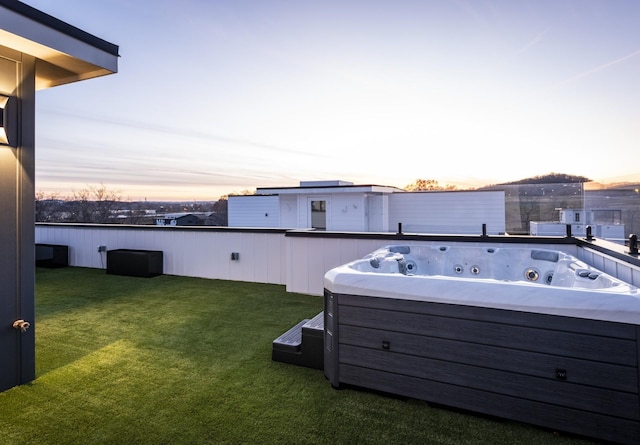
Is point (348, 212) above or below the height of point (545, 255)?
above

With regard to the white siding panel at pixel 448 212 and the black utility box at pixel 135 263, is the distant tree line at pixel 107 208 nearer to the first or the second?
the black utility box at pixel 135 263

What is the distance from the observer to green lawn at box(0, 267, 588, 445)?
1685 mm

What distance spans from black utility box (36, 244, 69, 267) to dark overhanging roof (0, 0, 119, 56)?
5.97 m

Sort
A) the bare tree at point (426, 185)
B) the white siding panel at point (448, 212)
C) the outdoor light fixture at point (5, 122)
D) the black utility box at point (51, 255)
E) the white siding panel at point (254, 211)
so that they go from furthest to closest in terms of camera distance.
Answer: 1. the bare tree at point (426, 185)
2. the white siding panel at point (254, 211)
3. the white siding panel at point (448, 212)
4. the black utility box at point (51, 255)
5. the outdoor light fixture at point (5, 122)

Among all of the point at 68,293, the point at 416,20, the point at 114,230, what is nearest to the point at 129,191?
the point at 114,230

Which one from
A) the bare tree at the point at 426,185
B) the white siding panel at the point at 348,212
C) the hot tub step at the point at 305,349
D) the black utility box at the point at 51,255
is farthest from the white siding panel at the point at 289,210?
the hot tub step at the point at 305,349

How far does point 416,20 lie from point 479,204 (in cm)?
657

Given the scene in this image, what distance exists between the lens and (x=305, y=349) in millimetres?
2465

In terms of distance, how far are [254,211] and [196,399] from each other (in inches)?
412

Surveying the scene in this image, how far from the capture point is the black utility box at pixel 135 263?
580 cm

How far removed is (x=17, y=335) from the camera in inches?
86.0

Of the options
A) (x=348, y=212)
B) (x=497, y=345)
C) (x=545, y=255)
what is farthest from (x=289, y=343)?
(x=348, y=212)

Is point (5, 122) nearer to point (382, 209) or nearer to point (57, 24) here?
point (57, 24)

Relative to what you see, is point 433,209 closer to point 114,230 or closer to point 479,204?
point 479,204
